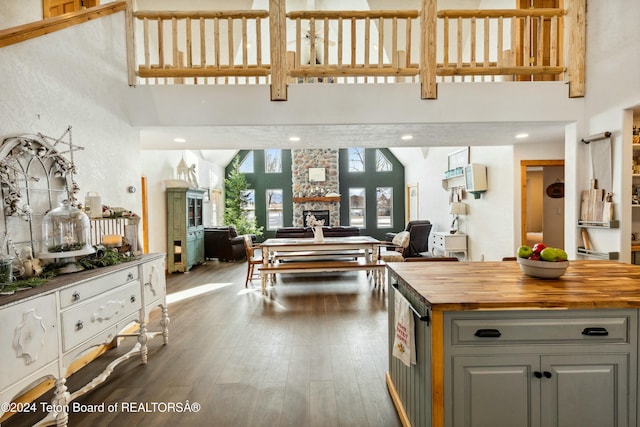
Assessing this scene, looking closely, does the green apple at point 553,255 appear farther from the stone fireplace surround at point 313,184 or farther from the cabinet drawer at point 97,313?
the stone fireplace surround at point 313,184

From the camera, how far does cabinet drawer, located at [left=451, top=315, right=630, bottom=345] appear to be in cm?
149

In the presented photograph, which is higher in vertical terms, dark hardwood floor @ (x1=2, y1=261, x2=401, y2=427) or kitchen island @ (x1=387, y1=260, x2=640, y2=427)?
kitchen island @ (x1=387, y1=260, x2=640, y2=427)

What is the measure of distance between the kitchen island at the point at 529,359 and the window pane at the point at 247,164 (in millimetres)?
10976

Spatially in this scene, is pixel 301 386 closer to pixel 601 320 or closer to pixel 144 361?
pixel 144 361

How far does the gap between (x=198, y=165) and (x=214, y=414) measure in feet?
26.0

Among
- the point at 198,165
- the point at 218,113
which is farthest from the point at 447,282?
the point at 198,165

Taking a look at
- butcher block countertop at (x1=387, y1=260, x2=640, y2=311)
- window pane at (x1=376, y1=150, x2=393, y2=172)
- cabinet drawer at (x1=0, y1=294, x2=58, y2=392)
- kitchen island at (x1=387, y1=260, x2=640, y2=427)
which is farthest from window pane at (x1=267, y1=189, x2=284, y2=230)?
kitchen island at (x1=387, y1=260, x2=640, y2=427)

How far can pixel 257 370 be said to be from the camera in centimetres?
269

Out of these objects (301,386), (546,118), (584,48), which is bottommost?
(301,386)

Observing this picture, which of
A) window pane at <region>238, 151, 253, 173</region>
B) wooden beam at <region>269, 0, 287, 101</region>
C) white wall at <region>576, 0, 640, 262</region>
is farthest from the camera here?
window pane at <region>238, 151, 253, 173</region>

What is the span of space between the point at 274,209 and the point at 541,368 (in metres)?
10.8

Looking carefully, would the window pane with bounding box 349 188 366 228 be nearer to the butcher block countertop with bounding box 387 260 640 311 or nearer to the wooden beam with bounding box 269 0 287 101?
the wooden beam with bounding box 269 0 287 101

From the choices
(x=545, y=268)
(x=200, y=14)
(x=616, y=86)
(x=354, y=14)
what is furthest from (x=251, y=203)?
(x=545, y=268)

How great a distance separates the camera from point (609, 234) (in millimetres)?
3531
